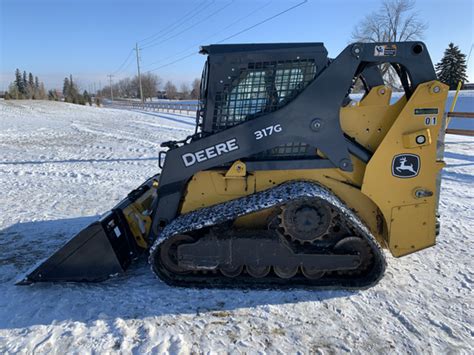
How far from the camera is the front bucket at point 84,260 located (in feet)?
11.7

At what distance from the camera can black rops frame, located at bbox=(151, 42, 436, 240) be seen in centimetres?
345

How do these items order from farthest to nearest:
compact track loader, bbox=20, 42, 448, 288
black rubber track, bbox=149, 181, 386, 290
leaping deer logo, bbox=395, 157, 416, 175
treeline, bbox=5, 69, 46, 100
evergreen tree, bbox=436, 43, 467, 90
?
treeline, bbox=5, 69, 46, 100, evergreen tree, bbox=436, 43, 467, 90, leaping deer logo, bbox=395, 157, 416, 175, compact track loader, bbox=20, 42, 448, 288, black rubber track, bbox=149, 181, 386, 290

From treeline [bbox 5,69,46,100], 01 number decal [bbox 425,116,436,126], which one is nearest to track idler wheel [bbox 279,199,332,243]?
01 number decal [bbox 425,116,436,126]

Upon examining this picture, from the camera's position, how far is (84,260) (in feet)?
11.8

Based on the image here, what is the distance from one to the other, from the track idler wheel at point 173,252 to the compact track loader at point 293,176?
1cm

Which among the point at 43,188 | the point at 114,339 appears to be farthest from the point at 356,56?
the point at 43,188

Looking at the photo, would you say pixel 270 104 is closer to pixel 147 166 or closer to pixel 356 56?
pixel 356 56

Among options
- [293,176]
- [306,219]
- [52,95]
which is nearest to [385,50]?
[293,176]

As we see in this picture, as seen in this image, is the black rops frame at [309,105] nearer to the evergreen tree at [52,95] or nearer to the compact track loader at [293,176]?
the compact track loader at [293,176]

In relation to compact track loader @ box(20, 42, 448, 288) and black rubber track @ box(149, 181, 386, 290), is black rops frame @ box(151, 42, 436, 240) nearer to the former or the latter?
compact track loader @ box(20, 42, 448, 288)

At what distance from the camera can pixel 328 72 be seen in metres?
3.44

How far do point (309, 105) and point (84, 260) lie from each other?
255 centimetres

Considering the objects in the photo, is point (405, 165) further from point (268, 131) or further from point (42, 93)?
point (42, 93)

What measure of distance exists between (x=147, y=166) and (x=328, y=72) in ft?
20.7
